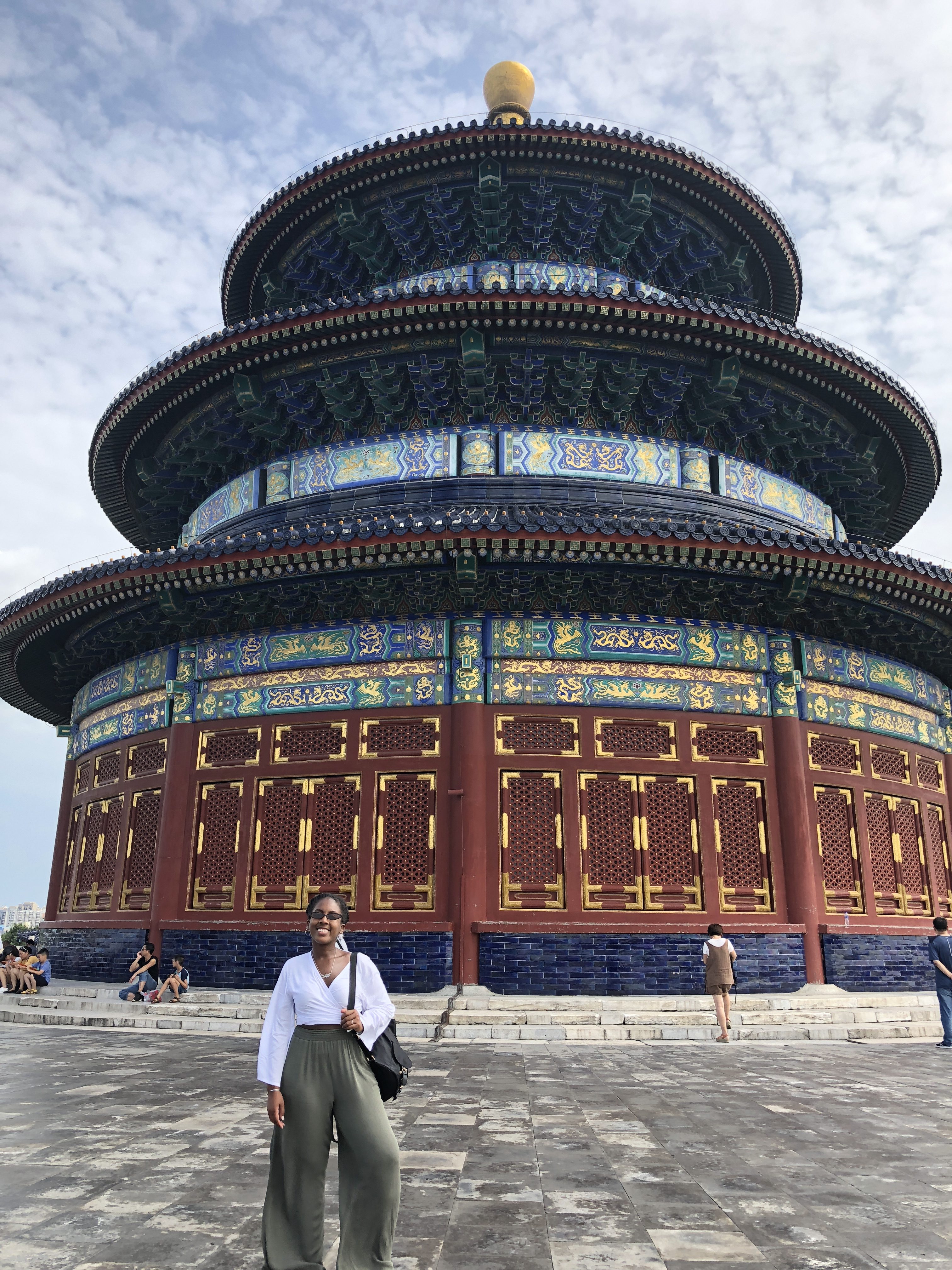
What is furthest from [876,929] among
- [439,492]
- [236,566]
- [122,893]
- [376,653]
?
[122,893]

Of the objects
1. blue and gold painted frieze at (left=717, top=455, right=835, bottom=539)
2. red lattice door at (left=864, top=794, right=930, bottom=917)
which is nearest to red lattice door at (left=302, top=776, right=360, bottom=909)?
red lattice door at (left=864, top=794, right=930, bottom=917)

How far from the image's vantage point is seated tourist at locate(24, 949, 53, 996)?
14438 mm

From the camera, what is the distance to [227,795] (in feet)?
47.6

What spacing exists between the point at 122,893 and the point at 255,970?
325cm

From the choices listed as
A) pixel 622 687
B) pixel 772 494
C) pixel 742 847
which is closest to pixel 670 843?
pixel 742 847

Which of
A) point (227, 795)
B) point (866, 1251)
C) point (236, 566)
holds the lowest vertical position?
point (866, 1251)

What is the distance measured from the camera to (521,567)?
1375 cm

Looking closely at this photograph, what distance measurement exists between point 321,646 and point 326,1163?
1090 centimetres

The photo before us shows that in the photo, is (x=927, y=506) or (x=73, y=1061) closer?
(x=73, y=1061)

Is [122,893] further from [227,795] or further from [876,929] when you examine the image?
[876,929]

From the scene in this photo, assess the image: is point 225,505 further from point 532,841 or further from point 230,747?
point 532,841

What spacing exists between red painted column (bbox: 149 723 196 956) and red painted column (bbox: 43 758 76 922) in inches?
174

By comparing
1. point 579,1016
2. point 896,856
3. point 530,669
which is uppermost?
point 530,669

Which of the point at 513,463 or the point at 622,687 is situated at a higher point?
the point at 513,463
